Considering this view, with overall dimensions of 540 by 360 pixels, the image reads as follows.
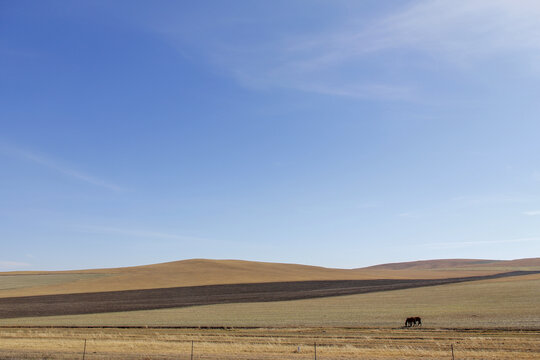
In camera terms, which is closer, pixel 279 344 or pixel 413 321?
pixel 279 344

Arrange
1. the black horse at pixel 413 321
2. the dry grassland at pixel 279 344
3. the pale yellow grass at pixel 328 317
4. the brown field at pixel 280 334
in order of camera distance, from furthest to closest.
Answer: the pale yellow grass at pixel 328 317 → the black horse at pixel 413 321 → the brown field at pixel 280 334 → the dry grassland at pixel 279 344

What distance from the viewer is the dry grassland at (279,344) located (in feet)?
63.9

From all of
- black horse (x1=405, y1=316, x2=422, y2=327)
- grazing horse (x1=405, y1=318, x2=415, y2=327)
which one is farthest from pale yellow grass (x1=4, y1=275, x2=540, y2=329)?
grazing horse (x1=405, y1=318, x2=415, y2=327)

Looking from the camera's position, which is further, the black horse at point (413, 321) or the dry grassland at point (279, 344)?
the black horse at point (413, 321)

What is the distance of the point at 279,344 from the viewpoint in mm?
23000

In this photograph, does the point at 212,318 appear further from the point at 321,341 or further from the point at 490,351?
the point at 490,351

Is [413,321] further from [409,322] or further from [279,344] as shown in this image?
[279,344]

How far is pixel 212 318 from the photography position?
Result: 1506 inches

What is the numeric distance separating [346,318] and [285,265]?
336ft

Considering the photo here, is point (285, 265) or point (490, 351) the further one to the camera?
point (285, 265)

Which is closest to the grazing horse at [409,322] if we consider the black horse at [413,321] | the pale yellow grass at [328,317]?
the black horse at [413,321]

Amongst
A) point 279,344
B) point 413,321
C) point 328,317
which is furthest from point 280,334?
point 328,317

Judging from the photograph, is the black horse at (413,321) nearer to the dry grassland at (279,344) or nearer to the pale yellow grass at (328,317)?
the pale yellow grass at (328,317)

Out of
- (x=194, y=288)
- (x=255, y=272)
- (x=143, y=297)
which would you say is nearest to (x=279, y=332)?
(x=143, y=297)
